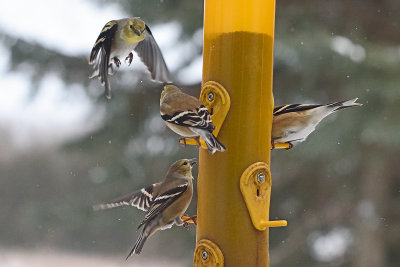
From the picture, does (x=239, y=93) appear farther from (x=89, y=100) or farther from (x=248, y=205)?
(x=89, y=100)

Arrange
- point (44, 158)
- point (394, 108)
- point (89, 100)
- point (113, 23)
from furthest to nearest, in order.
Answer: point (44, 158) < point (89, 100) < point (394, 108) < point (113, 23)

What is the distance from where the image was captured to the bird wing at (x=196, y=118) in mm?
1773

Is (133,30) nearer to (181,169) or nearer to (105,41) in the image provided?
(105,41)

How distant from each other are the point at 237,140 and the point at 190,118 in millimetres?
213

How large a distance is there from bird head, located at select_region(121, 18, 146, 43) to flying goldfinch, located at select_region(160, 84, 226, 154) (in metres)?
0.16

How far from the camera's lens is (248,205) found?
194 centimetres

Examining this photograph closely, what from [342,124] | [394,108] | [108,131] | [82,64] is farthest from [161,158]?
[394,108]

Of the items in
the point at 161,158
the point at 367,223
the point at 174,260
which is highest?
the point at 161,158

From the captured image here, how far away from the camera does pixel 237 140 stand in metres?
1.95

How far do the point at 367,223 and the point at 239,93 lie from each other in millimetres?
4508

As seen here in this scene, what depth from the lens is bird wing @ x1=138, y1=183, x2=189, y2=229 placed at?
185cm

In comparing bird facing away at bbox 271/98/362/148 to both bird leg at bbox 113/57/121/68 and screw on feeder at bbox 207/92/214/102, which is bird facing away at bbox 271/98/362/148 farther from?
bird leg at bbox 113/57/121/68

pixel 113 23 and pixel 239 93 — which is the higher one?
pixel 113 23

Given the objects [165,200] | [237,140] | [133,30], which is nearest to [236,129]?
[237,140]
